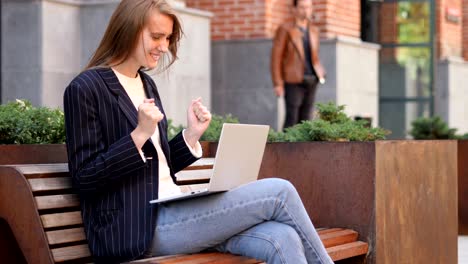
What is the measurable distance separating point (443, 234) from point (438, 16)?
549 inches

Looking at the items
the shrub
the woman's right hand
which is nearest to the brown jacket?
the shrub

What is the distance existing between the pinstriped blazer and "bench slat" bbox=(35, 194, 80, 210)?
8 cm

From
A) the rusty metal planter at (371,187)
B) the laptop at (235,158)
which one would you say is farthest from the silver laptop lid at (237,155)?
the rusty metal planter at (371,187)

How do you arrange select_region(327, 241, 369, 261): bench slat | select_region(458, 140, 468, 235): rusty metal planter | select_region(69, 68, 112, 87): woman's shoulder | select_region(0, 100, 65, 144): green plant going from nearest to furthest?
select_region(69, 68, 112, 87): woman's shoulder < select_region(0, 100, 65, 144): green plant < select_region(327, 241, 369, 261): bench slat < select_region(458, 140, 468, 235): rusty metal planter

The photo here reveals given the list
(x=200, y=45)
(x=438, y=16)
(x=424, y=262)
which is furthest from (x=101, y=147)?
(x=438, y=16)

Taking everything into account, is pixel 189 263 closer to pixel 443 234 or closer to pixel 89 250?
pixel 89 250

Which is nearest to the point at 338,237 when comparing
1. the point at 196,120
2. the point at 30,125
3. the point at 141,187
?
the point at 196,120

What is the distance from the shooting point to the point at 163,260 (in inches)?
176

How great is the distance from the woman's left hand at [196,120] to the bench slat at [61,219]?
60cm

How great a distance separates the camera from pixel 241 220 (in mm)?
4578

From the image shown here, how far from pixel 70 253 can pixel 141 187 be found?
0.36 meters

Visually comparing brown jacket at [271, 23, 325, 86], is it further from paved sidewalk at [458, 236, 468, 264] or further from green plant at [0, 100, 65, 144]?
green plant at [0, 100, 65, 144]

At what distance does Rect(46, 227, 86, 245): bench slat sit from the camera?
14.6ft

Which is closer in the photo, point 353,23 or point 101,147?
point 101,147
